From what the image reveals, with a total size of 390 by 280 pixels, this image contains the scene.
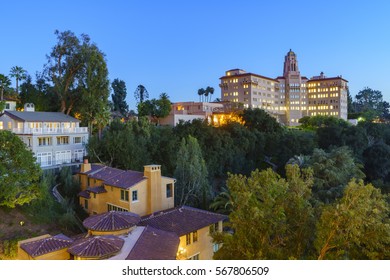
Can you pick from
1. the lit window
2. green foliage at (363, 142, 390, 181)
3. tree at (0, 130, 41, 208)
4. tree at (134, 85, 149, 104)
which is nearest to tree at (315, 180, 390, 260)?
the lit window

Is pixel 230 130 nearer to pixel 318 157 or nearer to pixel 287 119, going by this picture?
pixel 318 157

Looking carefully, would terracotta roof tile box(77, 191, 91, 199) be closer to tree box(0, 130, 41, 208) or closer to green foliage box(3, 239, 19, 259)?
tree box(0, 130, 41, 208)

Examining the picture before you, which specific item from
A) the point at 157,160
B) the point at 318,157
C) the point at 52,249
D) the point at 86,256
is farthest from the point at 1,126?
the point at 318,157

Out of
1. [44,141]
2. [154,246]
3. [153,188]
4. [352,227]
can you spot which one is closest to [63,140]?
[44,141]

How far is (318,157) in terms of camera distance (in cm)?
1437

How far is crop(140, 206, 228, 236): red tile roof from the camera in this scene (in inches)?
314

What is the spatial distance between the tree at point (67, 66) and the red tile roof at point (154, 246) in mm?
12512

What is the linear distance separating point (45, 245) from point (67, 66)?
12.8 meters

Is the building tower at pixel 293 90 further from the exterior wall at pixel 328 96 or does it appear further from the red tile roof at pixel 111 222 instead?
the red tile roof at pixel 111 222

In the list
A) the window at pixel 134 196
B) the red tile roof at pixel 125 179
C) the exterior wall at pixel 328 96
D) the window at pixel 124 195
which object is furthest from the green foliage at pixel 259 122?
the exterior wall at pixel 328 96

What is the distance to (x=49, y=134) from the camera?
46.2 feet

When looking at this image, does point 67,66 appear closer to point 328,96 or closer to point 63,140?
point 63,140

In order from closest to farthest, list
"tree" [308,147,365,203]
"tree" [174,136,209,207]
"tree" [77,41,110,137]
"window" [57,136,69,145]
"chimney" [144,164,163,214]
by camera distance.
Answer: "chimney" [144,164,163,214], "tree" [308,147,365,203], "tree" [174,136,209,207], "window" [57,136,69,145], "tree" [77,41,110,137]

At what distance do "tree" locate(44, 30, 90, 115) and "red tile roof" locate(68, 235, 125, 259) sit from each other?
41.5 feet
